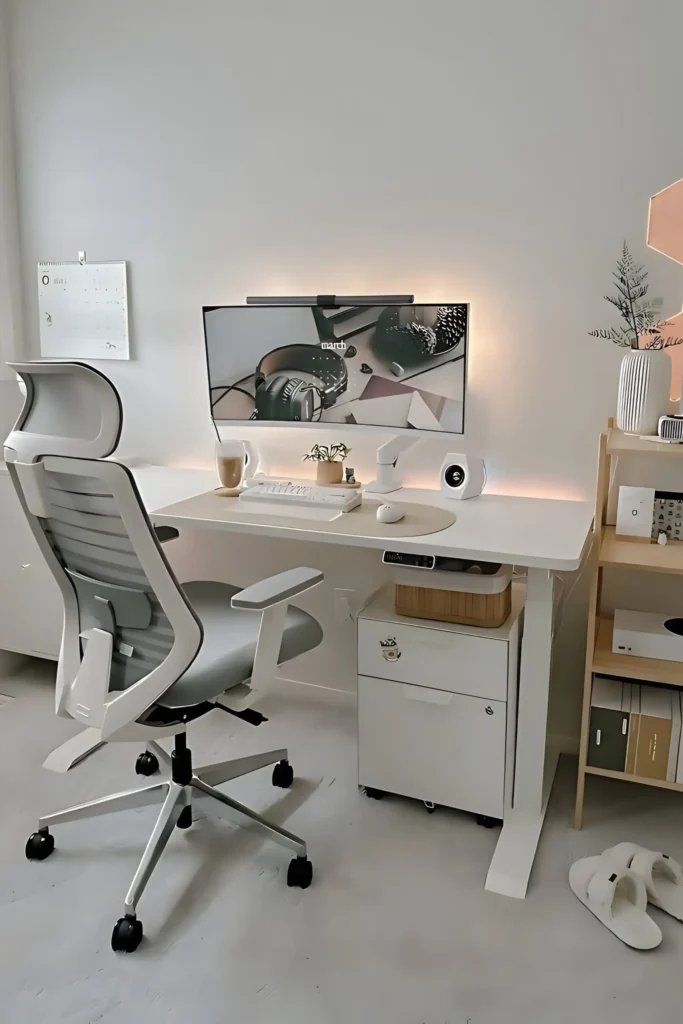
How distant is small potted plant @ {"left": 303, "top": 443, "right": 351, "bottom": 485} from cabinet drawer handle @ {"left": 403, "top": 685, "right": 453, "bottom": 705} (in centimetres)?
69

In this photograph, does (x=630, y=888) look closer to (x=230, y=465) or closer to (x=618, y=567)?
(x=618, y=567)

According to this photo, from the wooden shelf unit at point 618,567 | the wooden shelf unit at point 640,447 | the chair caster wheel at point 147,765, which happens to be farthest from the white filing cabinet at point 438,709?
the chair caster wheel at point 147,765

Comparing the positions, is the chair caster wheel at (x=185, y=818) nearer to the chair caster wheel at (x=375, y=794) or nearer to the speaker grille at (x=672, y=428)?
the chair caster wheel at (x=375, y=794)

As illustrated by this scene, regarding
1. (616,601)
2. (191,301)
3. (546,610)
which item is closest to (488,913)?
(546,610)

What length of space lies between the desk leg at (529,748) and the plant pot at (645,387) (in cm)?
46

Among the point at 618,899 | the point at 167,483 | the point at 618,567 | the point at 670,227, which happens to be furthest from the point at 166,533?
the point at 670,227

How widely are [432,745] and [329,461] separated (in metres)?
0.88

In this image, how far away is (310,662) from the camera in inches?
111

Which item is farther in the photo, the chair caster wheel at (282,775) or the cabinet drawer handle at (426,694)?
the chair caster wheel at (282,775)

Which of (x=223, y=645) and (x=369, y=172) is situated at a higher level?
(x=369, y=172)

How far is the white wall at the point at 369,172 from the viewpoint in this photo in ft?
6.92

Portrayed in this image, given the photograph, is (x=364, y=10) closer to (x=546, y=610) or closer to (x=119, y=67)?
(x=119, y=67)

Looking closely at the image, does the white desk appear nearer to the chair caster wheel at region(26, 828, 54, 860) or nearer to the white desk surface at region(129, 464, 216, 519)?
the white desk surface at region(129, 464, 216, 519)

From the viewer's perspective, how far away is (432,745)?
81.7 inches
